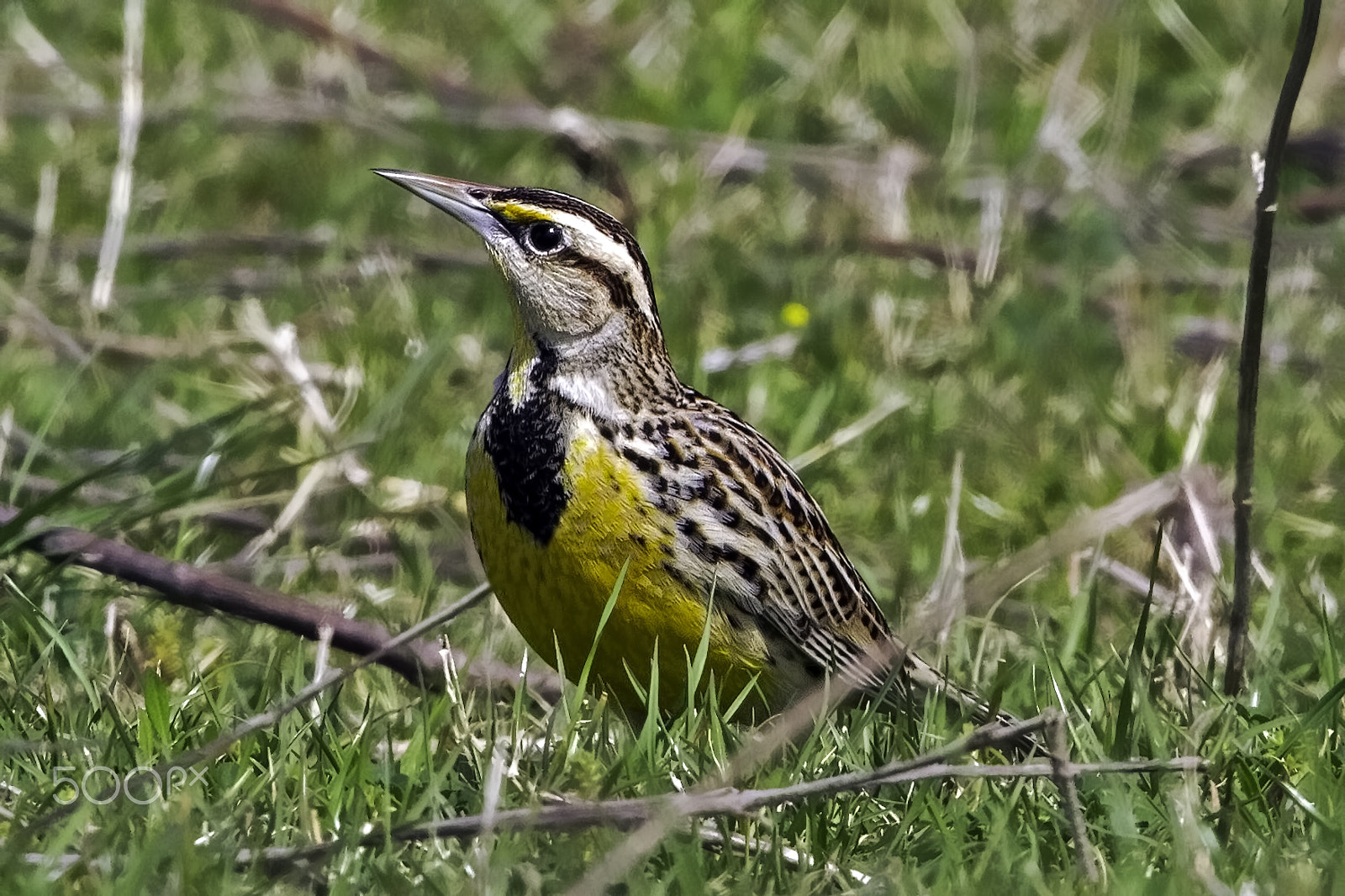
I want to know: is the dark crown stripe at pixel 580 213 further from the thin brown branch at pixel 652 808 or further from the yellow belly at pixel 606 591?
the thin brown branch at pixel 652 808

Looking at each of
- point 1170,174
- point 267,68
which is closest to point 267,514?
point 267,68

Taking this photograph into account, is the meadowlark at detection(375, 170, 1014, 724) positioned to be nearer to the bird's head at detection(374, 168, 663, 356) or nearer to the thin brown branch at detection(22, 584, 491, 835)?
the bird's head at detection(374, 168, 663, 356)

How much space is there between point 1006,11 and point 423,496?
4.80 meters

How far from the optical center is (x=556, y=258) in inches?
187

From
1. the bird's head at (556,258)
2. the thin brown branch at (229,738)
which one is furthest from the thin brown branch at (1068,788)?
the bird's head at (556,258)

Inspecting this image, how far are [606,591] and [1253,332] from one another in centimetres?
130

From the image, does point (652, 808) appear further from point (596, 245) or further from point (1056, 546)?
point (596, 245)

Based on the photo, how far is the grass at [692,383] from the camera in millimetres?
3615

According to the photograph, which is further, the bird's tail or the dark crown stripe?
the dark crown stripe

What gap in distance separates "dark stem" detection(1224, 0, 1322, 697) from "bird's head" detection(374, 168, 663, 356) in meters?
1.30

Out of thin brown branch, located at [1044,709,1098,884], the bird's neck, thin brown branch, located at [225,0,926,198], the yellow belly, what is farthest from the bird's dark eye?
thin brown branch, located at [225,0,926,198]

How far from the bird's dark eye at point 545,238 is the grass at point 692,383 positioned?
0.65 metres

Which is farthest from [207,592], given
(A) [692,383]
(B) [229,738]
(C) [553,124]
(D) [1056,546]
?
(C) [553,124]

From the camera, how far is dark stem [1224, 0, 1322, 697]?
3858 millimetres
